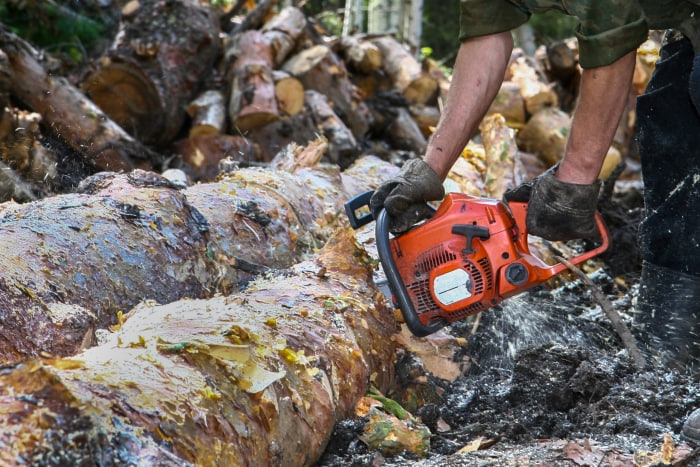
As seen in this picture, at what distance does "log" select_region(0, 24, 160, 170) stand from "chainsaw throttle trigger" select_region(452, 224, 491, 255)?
3.25 m

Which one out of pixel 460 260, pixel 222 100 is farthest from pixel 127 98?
pixel 460 260

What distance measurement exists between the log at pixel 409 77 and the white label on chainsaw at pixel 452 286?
5.39 metres

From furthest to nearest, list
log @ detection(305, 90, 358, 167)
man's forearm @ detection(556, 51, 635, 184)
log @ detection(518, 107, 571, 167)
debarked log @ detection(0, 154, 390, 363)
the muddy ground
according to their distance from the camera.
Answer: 1. log @ detection(518, 107, 571, 167)
2. log @ detection(305, 90, 358, 167)
3. man's forearm @ detection(556, 51, 635, 184)
4. debarked log @ detection(0, 154, 390, 363)
5. the muddy ground

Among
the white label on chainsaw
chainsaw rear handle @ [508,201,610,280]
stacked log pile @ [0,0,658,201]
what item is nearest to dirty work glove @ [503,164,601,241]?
chainsaw rear handle @ [508,201,610,280]

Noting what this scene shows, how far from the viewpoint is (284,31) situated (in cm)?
740

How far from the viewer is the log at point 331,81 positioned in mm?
7164

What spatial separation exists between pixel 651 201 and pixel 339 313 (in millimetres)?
1568

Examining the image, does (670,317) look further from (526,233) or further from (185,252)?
(185,252)

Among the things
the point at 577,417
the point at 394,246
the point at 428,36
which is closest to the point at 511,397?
the point at 577,417

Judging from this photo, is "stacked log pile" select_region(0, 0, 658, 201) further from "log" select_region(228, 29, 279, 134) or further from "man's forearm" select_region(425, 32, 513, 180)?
"man's forearm" select_region(425, 32, 513, 180)

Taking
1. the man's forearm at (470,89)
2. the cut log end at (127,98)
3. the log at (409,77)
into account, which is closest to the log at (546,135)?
the log at (409,77)

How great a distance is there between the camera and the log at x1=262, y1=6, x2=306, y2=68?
7191 mm

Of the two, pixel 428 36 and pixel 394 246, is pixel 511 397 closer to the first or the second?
pixel 394 246

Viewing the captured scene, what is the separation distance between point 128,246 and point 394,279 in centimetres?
104
